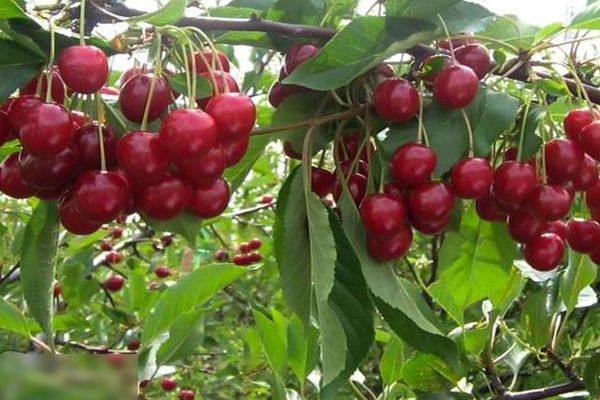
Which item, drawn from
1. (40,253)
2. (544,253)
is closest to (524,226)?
(544,253)

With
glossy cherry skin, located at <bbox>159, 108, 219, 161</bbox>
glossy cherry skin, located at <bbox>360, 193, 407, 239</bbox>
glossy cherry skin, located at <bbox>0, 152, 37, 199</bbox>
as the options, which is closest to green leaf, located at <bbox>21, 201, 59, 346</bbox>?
glossy cherry skin, located at <bbox>0, 152, 37, 199</bbox>

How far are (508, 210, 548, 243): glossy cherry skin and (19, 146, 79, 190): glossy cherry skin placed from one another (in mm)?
692

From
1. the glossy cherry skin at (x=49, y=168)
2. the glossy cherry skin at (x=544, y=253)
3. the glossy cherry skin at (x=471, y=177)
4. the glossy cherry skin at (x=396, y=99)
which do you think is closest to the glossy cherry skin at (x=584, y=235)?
the glossy cherry skin at (x=544, y=253)

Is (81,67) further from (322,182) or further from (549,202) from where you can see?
(549,202)

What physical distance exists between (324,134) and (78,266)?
1.69 meters

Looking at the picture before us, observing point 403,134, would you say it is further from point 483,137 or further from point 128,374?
point 128,374

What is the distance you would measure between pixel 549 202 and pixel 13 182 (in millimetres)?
766

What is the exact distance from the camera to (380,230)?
3.90ft

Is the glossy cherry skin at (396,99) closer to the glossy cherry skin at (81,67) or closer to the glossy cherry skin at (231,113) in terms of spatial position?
the glossy cherry skin at (231,113)

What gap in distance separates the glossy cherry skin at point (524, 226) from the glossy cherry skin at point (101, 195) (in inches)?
25.1

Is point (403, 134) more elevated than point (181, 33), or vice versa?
point (181, 33)

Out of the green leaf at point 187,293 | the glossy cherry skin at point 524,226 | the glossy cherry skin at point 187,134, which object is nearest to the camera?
the glossy cherry skin at point 187,134

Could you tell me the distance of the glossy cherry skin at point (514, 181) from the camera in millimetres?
1252

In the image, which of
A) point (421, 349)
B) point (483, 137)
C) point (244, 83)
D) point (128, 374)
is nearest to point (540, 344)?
point (421, 349)
